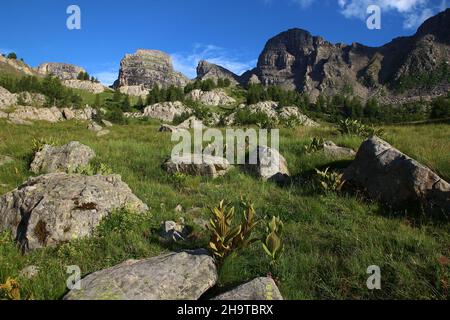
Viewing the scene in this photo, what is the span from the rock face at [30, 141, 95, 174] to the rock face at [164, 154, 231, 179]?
128 inches

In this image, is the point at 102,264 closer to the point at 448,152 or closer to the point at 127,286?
the point at 127,286

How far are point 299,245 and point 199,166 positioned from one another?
239 inches

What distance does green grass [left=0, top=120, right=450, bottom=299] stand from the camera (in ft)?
16.6

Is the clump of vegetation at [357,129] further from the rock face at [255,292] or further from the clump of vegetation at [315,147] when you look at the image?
the rock face at [255,292]

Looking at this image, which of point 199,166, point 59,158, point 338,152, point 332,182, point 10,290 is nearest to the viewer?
point 10,290

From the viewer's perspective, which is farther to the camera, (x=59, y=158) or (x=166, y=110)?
(x=166, y=110)

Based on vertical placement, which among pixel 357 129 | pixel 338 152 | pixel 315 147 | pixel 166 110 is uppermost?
pixel 166 110

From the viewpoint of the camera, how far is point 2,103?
55688 mm

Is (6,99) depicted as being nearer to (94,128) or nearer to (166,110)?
(166,110)

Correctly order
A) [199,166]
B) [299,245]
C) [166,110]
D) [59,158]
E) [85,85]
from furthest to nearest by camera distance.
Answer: [85,85], [166,110], [59,158], [199,166], [299,245]

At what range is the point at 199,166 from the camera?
11.9 metres

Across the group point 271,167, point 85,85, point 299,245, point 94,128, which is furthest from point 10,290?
point 85,85

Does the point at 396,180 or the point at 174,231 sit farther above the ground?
the point at 396,180
